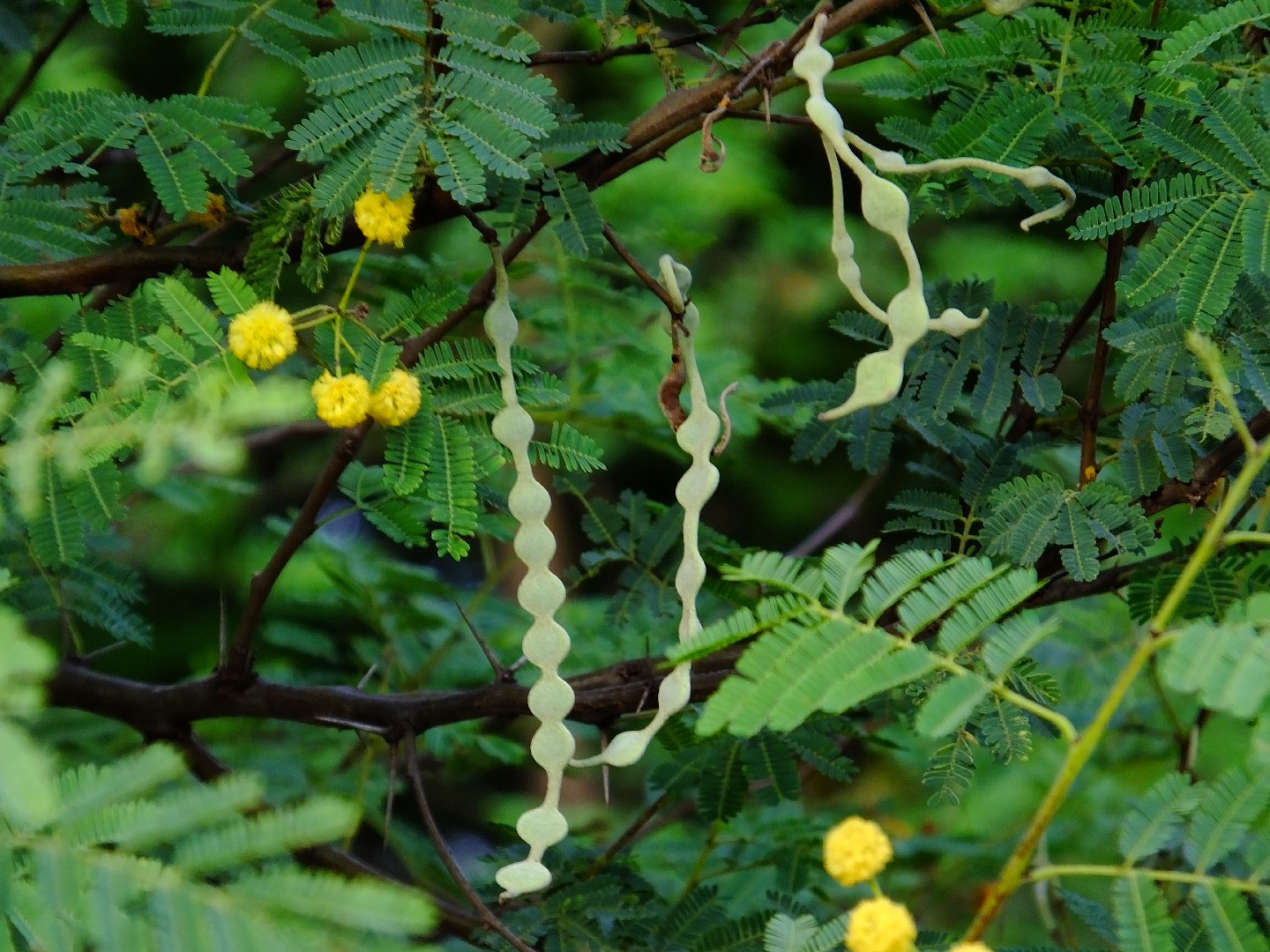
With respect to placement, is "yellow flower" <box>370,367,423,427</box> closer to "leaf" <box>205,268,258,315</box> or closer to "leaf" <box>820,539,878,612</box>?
"leaf" <box>205,268,258,315</box>

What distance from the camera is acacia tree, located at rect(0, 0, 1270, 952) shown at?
2.01 ft

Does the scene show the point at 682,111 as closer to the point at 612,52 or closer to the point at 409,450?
the point at 612,52

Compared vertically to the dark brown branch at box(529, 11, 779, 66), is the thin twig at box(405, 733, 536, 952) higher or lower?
lower

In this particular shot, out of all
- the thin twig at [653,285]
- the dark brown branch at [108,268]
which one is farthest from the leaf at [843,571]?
the dark brown branch at [108,268]

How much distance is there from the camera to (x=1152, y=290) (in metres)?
0.89

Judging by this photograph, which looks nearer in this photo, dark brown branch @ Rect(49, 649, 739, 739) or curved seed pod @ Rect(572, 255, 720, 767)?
curved seed pod @ Rect(572, 255, 720, 767)

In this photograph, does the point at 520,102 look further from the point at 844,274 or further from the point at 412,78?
the point at 844,274

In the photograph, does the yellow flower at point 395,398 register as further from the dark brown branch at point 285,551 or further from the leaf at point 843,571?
the leaf at point 843,571

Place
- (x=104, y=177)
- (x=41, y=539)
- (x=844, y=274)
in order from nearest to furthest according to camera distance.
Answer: (x=844, y=274)
(x=41, y=539)
(x=104, y=177)

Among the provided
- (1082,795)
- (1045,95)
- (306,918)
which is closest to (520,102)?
(1045,95)

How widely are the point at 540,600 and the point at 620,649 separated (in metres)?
0.60

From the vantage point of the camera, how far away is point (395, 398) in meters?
0.87

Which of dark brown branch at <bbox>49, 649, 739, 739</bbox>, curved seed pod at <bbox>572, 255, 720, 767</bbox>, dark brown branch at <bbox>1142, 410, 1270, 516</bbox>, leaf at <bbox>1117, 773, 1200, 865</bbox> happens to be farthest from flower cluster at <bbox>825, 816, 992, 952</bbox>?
dark brown branch at <bbox>1142, 410, 1270, 516</bbox>

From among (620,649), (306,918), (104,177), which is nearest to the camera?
(306,918)
